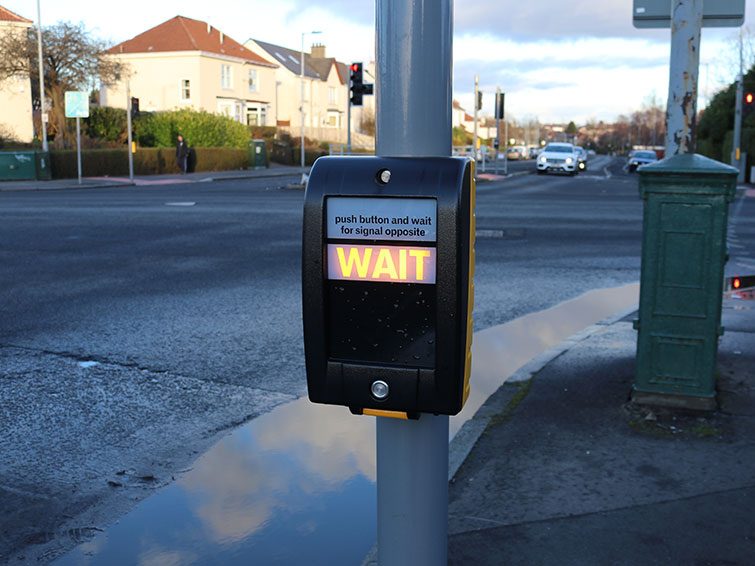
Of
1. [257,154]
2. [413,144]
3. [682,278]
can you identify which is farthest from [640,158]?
[413,144]

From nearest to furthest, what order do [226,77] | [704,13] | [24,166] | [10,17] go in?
1. [704,13]
2. [24,166]
3. [10,17]
4. [226,77]

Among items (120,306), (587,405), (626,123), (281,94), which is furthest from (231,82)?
(626,123)

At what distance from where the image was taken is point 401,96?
2082 millimetres

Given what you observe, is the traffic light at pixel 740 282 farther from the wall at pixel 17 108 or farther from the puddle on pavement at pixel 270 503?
the wall at pixel 17 108

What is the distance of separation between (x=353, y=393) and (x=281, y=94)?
7940 centimetres

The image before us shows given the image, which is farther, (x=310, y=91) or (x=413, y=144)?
(x=310, y=91)

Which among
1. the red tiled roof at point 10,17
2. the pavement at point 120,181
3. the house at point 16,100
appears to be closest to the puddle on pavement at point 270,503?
the pavement at point 120,181

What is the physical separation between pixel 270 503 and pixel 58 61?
42.7 m

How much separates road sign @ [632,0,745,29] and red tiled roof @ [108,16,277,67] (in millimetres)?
58968

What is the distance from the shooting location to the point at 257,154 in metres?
50.1

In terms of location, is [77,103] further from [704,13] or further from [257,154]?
[704,13]

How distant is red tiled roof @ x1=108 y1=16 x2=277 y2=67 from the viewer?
2459 inches

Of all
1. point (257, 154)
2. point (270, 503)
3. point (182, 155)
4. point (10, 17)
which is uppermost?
point (10, 17)

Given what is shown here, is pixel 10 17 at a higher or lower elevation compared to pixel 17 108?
higher
